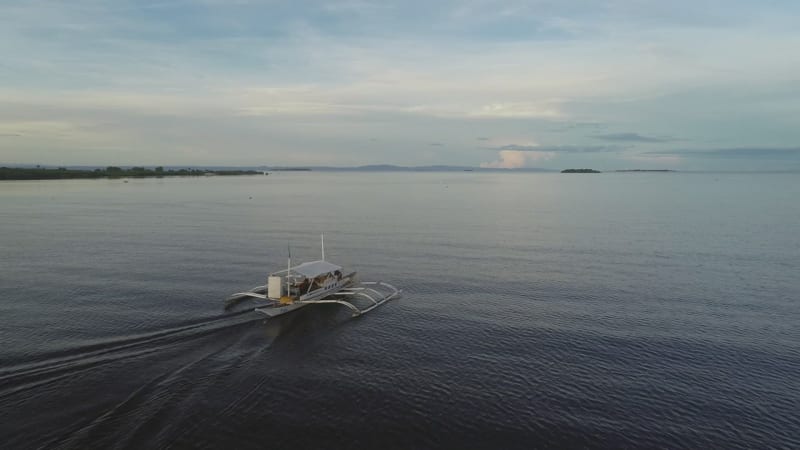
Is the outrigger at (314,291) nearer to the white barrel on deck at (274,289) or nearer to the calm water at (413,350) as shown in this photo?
the white barrel on deck at (274,289)

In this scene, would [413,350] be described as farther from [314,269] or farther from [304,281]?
[314,269]

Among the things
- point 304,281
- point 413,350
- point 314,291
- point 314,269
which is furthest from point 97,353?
point 413,350

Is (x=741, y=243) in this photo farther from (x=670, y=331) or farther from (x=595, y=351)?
(x=595, y=351)

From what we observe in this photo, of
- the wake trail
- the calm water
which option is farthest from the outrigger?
the wake trail

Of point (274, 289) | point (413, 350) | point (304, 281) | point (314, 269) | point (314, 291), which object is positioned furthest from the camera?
point (314, 269)

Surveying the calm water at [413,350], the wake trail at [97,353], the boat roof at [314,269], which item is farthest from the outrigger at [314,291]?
the wake trail at [97,353]
